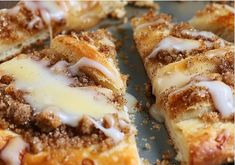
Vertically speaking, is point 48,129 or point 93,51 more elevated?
point 93,51

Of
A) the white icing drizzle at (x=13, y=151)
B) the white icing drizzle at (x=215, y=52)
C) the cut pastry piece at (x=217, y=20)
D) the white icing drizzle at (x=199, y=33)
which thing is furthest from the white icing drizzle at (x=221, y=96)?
the white icing drizzle at (x=13, y=151)

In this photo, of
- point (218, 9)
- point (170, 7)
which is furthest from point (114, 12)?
point (218, 9)

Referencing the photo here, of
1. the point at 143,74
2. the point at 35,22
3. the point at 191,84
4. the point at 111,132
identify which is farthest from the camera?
the point at 35,22

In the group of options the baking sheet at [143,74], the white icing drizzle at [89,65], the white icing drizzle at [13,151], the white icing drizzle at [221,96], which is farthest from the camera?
the white icing drizzle at [89,65]

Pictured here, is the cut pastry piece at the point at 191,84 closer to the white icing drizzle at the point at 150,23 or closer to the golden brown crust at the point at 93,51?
the white icing drizzle at the point at 150,23

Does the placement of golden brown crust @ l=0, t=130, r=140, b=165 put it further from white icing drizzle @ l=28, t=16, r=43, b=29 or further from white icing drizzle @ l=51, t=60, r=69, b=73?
white icing drizzle @ l=28, t=16, r=43, b=29

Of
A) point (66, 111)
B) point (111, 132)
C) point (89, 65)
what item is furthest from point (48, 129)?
point (89, 65)

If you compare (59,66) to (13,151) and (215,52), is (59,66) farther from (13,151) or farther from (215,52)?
(215,52)
